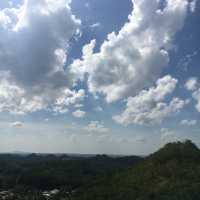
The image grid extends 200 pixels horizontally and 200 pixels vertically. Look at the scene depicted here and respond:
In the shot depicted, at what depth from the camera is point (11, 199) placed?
16100cm

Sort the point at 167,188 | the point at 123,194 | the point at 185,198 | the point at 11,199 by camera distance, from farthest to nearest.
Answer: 1. the point at 11,199
2. the point at 123,194
3. the point at 167,188
4. the point at 185,198

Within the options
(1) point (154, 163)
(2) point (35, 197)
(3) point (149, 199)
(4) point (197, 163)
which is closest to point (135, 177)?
(1) point (154, 163)

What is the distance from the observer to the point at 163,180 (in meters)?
115

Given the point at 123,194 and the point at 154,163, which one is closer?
the point at 123,194

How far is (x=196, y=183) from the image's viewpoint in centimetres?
10338

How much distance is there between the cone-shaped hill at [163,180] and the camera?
98.1 m

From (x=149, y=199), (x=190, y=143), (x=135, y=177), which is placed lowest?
(x=149, y=199)

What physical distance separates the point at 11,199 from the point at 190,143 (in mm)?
84916

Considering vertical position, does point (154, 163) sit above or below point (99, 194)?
above

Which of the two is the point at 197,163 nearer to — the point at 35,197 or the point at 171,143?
the point at 171,143

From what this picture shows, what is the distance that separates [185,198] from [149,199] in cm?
1030

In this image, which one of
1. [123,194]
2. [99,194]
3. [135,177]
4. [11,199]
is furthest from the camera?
[11,199]

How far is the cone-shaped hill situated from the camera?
3861 inches

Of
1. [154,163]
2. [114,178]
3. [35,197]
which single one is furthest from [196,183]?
[35,197]
